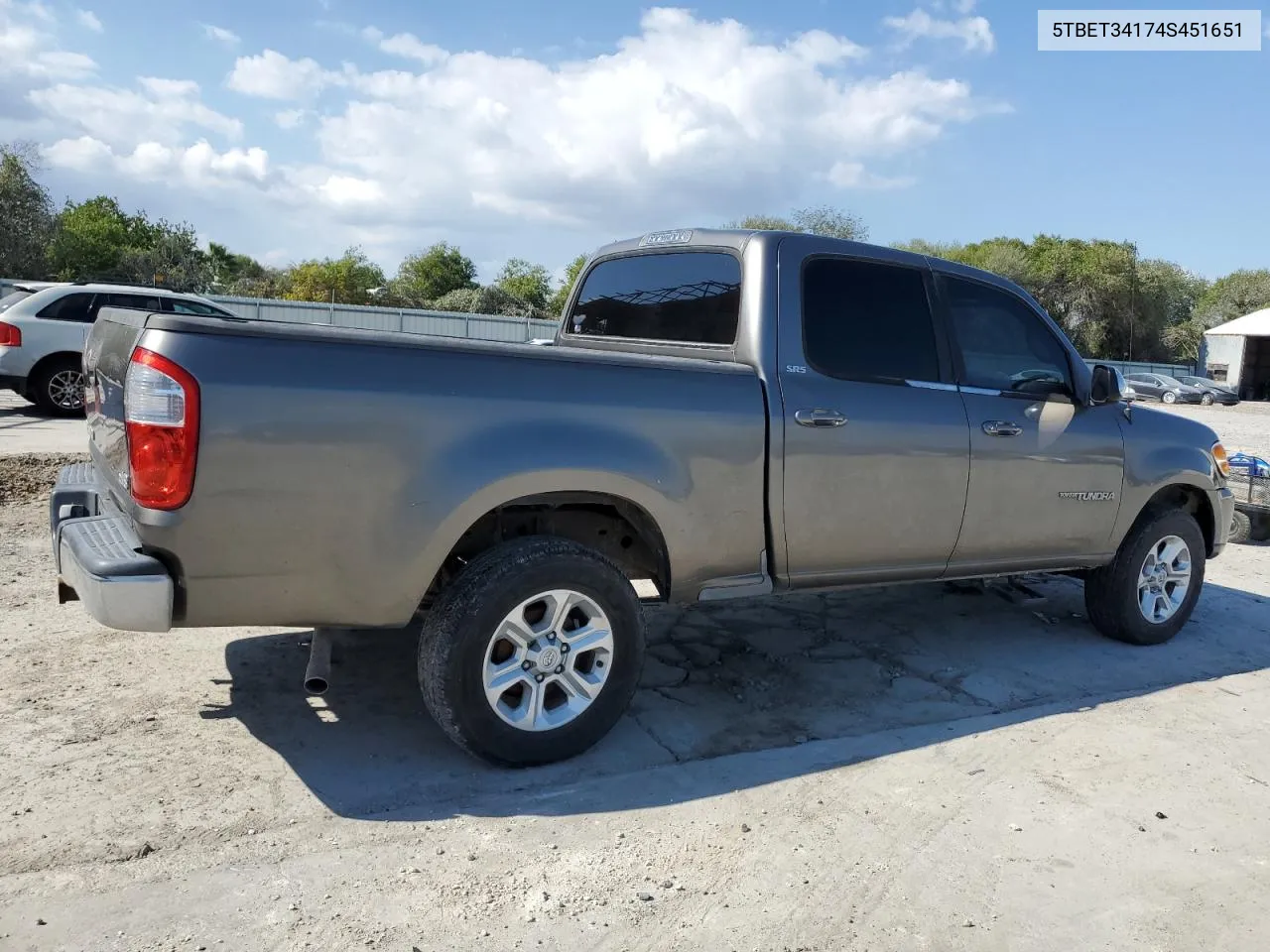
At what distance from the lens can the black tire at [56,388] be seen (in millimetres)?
11719

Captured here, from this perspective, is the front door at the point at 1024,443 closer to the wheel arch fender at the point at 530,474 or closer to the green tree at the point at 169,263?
the wheel arch fender at the point at 530,474

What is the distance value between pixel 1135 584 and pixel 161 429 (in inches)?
190

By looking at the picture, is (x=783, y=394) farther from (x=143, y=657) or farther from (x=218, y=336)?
(x=143, y=657)

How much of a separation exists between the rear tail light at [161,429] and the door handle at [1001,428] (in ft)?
11.0

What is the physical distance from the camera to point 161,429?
287 centimetres

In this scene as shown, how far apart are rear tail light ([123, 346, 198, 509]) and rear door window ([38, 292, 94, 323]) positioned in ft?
33.4

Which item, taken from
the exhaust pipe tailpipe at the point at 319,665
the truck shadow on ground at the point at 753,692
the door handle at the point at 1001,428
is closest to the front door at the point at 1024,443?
the door handle at the point at 1001,428

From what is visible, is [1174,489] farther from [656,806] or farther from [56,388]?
[56,388]

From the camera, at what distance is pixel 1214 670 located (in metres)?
5.14

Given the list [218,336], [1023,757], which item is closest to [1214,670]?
[1023,757]

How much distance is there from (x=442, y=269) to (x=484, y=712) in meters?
57.0

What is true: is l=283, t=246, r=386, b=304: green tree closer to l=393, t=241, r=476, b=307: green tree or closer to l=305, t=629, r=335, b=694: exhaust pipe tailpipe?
l=393, t=241, r=476, b=307: green tree

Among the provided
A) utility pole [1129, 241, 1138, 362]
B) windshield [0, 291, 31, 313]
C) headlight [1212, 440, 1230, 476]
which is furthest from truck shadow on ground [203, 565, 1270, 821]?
utility pole [1129, 241, 1138, 362]

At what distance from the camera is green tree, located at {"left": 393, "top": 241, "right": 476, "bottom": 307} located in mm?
57188
